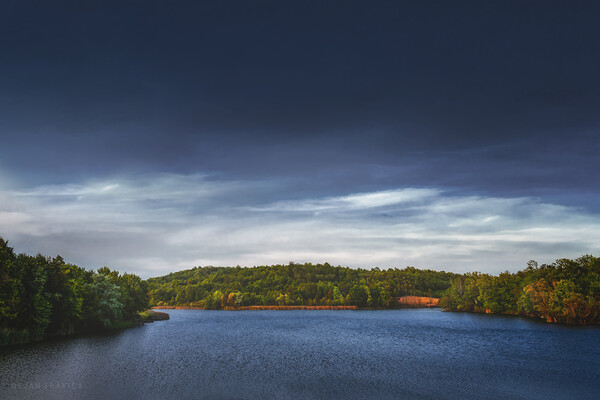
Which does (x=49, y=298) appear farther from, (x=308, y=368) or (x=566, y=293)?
(x=566, y=293)

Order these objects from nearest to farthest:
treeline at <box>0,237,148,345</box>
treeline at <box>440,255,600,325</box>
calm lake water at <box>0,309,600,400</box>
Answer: calm lake water at <box>0,309,600,400</box>, treeline at <box>0,237,148,345</box>, treeline at <box>440,255,600,325</box>

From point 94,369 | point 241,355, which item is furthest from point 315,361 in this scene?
point 94,369

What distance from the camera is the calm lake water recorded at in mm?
48469

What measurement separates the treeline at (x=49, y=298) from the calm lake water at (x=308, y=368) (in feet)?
20.5

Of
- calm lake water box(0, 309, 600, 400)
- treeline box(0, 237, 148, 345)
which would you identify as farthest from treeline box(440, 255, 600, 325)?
treeline box(0, 237, 148, 345)

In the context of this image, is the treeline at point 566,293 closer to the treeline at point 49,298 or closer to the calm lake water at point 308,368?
the calm lake water at point 308,368

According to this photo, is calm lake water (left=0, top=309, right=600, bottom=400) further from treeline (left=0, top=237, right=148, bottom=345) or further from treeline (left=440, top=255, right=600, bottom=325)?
treeline (left=440, top=255, right=600, bottom=325)

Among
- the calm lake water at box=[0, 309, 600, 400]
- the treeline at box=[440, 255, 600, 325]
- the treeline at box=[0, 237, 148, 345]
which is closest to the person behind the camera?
the calm lake water at box=[0, 309, 600, 400]

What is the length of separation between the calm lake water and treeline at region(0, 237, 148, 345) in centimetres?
625

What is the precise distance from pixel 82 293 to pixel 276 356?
65.4 meters

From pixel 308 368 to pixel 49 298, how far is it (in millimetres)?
67892

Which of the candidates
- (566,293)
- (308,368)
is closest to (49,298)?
(308,368)

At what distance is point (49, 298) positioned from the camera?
94.6 metres

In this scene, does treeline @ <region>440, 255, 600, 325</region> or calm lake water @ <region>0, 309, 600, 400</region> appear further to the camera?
treeline @ <region>440, 255, 600, 325</region>
